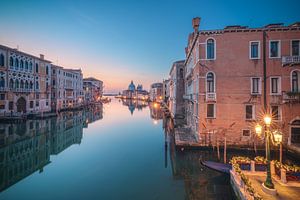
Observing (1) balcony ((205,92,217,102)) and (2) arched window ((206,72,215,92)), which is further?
(2) arched window ((206,72,215,92))

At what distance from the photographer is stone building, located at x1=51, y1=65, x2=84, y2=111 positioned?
41.1 meters

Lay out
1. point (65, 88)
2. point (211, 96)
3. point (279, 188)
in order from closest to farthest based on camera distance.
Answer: point (279, 188)
point (211, 96)
point (65, 88)

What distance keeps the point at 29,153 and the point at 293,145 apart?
23.3 metres

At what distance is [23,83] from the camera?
30.1 m

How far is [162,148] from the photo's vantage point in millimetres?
16906

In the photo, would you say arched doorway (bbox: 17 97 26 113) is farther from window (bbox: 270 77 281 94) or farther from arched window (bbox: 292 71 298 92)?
arched window (bbox: 292 71 298 92)

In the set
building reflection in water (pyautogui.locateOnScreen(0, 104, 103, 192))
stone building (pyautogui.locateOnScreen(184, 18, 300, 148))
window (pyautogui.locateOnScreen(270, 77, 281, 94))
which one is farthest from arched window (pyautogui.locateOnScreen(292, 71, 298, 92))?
building reflection in water (pyautogui.locateOnScreen(0, 104, 103, 192))

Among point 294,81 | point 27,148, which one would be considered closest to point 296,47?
point 294,81

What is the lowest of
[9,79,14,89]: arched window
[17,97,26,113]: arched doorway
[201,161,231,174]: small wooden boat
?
[201,161,231,174]: small wooden boat

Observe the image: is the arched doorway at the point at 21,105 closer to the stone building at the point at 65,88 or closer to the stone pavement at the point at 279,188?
the stone building at the point at 65,88

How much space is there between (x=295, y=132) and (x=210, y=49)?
1012cm

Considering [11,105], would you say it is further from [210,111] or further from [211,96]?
[211,96]

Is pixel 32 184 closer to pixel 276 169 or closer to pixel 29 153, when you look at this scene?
pixel 29 153

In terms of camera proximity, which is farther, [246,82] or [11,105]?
[11,105]
